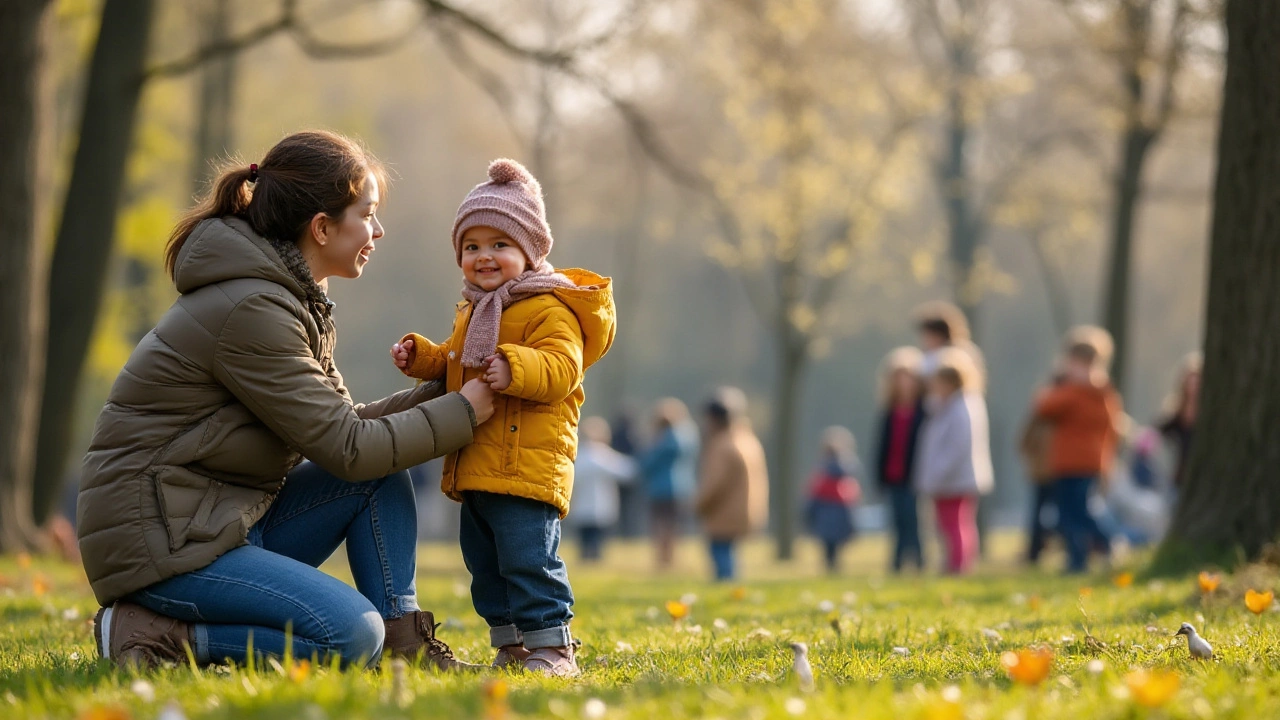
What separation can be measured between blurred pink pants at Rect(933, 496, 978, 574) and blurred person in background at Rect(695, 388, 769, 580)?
1989mm

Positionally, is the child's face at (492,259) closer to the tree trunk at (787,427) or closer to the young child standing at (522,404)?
the young child standing at (522,404)

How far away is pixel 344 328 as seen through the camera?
3650 cm

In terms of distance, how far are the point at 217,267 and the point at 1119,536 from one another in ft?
39.1

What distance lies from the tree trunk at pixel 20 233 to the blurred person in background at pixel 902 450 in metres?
6.89

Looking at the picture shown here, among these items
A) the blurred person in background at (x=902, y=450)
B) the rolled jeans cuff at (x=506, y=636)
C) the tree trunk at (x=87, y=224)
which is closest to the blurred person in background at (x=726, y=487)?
the blurred person in background at (x=902, y=450)

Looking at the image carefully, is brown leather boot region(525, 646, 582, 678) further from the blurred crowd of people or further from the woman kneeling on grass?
the blurred crowd of people

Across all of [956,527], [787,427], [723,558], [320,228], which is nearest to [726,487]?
[723,558]

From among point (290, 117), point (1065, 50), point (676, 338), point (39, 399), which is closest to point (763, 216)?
point (1065, 50)

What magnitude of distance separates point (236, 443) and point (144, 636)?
1.91 feet

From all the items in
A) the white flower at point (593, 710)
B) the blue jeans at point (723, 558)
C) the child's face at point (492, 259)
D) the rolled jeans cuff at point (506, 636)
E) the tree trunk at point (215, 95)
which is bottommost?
the blue jeans at point (723, 558)

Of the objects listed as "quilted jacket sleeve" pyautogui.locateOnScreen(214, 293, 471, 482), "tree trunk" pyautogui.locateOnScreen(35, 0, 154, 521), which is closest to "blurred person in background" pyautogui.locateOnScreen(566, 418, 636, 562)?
"tree trunk" pyautogui.locateOnScreen(35, 0, 154, 521)

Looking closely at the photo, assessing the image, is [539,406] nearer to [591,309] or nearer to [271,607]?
[591,309]

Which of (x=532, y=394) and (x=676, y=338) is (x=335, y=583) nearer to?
(x=532, y=394)

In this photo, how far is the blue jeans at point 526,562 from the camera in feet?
12.3
